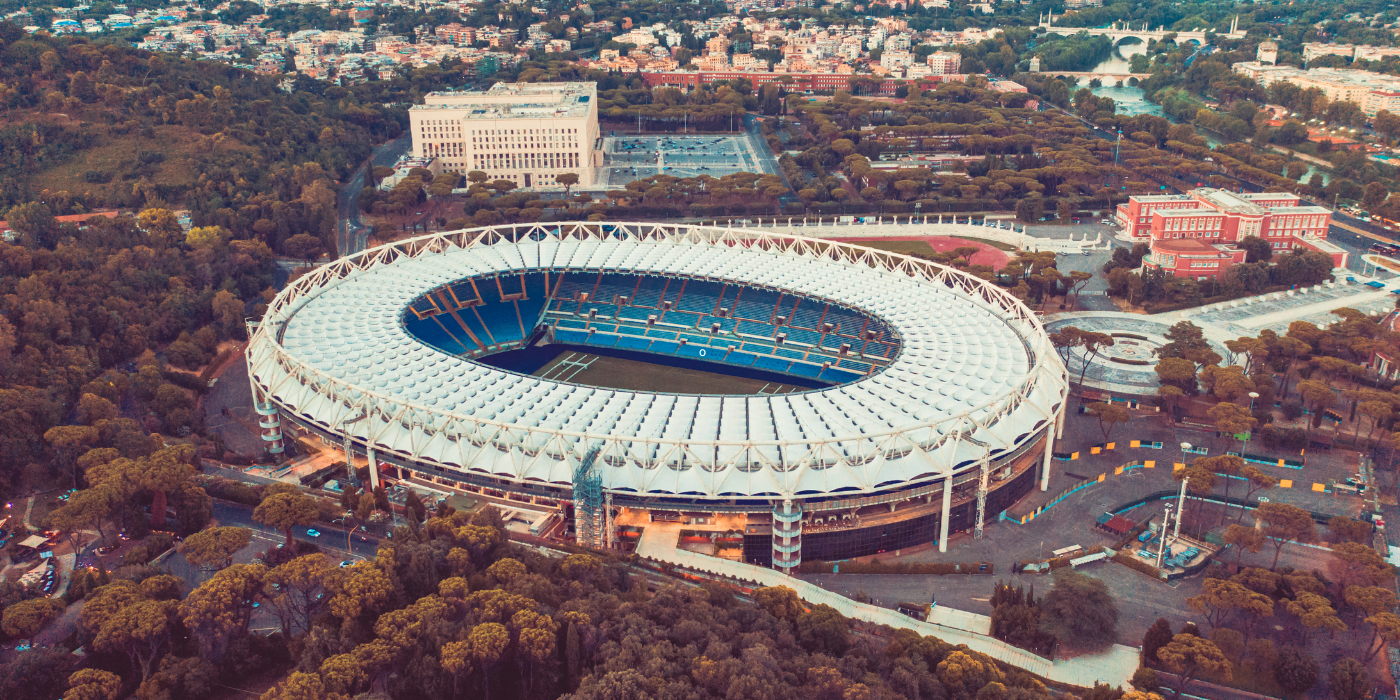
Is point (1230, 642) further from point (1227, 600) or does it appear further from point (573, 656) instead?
point (573, 656)

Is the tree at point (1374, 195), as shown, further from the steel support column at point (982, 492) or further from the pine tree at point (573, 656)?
the pine tree at point (573, 656)

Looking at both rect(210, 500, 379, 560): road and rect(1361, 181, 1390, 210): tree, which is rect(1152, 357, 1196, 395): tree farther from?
rect(1361, 181, 1390, 210): tree

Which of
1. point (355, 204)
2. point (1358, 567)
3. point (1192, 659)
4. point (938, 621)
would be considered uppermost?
point (355, 204)

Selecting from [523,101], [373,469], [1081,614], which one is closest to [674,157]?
[523,101]

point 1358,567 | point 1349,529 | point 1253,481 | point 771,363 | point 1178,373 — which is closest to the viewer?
point 1358,567

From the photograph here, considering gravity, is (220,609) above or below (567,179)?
below

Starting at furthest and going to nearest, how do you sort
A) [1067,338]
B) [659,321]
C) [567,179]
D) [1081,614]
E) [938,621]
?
[567,179], [659,321], [1067,338], [938,621], [1081,614]
